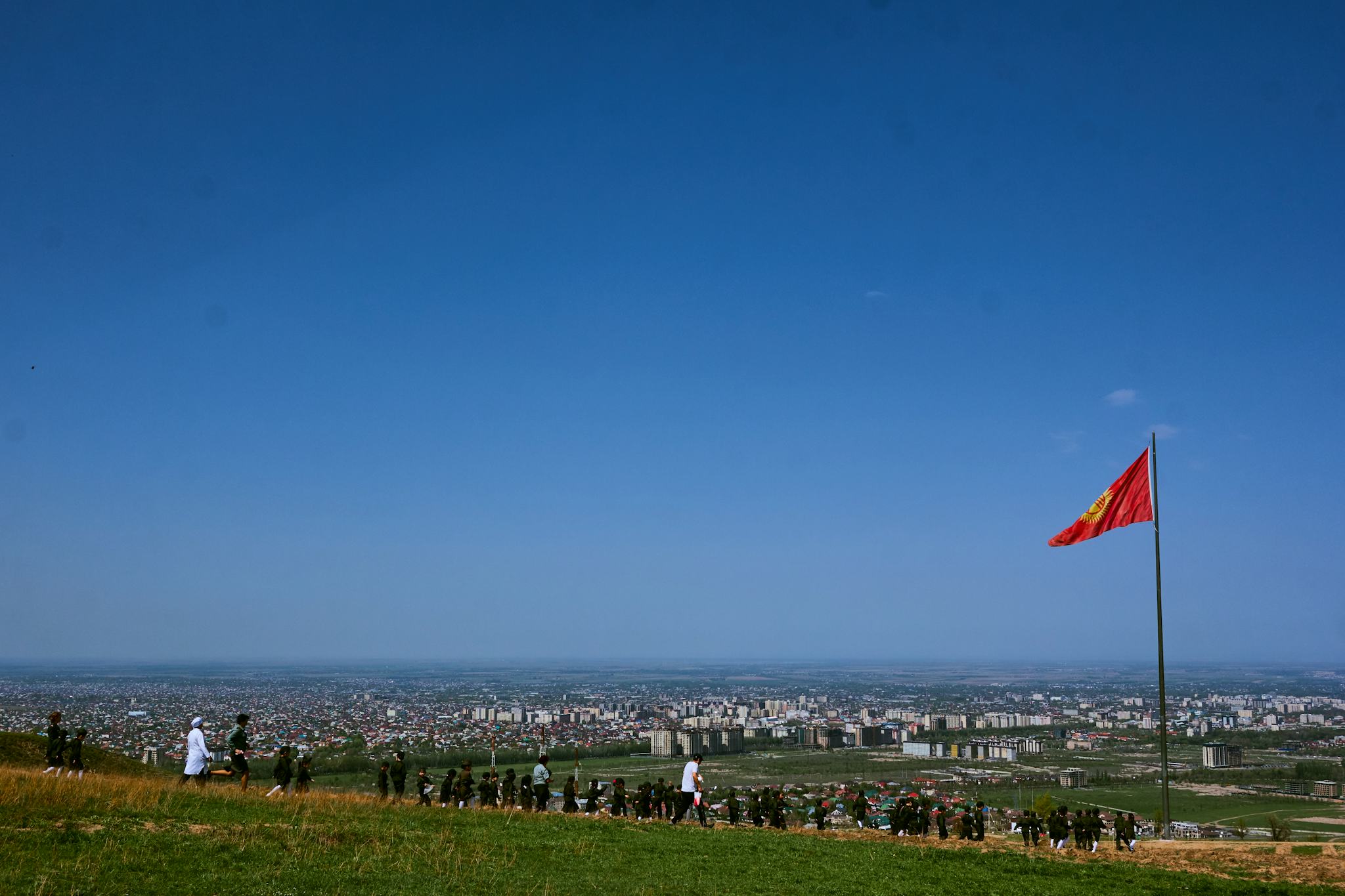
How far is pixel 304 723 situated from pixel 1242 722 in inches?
4131

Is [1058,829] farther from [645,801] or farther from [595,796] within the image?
[595,796]

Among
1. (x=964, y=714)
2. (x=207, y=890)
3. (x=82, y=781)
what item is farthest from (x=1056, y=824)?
(x=964, y=714)

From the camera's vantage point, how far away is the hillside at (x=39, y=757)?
1192 inches

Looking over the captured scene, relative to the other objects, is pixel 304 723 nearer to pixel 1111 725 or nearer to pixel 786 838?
pixel 786 838

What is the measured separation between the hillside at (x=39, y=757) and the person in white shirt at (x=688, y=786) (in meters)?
17.2

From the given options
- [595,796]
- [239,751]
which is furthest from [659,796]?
[239,751]

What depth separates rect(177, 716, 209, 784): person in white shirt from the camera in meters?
20.2

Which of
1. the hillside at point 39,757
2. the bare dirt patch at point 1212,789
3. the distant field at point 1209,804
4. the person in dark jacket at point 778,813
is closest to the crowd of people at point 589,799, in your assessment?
the person in dark jacket at point 778,813

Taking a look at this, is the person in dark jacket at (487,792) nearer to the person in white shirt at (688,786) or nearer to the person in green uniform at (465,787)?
the person in green uniform at (465,787)

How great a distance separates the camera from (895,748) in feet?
→ 307

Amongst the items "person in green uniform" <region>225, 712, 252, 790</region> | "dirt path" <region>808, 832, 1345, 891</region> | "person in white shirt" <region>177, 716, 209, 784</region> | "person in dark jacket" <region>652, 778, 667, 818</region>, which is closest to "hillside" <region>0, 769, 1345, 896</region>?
"dirt path" <region>808, 832, 1345, 891</region>

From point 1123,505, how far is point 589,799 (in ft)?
50.8

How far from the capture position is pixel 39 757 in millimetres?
31781

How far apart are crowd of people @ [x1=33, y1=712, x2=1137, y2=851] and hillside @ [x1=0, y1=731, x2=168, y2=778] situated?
22.7ft
